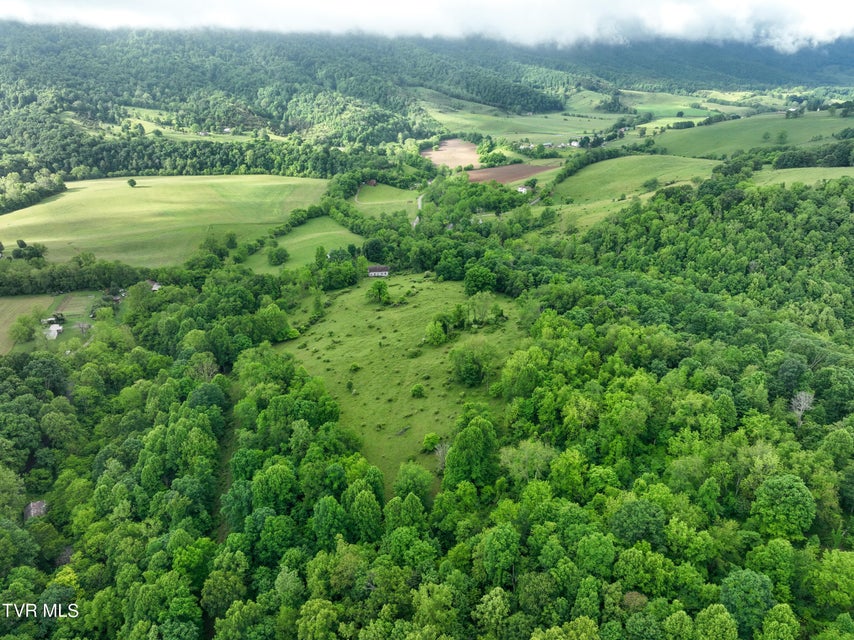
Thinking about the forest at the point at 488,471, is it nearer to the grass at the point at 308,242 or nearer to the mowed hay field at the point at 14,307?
the mowed hay field at the point at 14,307

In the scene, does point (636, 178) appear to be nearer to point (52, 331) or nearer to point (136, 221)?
point (136, 221)

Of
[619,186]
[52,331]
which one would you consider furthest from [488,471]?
[619,186]

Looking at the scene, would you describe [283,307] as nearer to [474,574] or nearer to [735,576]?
[474,574]

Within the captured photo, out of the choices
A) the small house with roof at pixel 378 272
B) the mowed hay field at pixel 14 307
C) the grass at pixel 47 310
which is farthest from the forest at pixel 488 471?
the small house with roof at pixel 378 272

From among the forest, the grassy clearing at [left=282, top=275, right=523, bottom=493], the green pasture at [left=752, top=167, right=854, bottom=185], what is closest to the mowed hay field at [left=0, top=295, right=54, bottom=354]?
the forest

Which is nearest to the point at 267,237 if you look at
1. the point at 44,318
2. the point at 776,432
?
the point at 44,318

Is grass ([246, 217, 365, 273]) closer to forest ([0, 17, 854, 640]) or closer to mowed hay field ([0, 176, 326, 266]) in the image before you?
mowed hay field ([0, 176, 326, 266])
